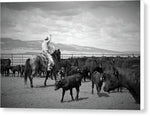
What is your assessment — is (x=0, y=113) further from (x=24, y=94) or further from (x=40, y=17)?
(x=40, y=17)

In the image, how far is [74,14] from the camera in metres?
4.64

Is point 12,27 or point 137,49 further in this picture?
point 12,27

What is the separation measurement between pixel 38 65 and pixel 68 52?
523mm

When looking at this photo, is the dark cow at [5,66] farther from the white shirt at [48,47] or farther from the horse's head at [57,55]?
the horse's head at [57,55]

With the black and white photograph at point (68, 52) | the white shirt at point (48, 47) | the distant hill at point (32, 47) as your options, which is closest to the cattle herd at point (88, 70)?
the black and white photograph at point (68, 52)

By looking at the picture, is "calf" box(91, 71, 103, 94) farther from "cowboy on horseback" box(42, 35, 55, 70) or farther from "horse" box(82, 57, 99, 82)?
"cowboy on horseback" box(42, 35, 55, 70)

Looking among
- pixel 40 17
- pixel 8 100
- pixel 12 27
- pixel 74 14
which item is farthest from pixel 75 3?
pixel 8 100

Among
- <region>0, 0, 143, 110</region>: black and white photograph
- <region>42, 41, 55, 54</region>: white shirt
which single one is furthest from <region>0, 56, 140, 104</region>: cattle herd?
<region>42, 41, 55, 54</region>: white shirt

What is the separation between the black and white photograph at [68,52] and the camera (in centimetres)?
449

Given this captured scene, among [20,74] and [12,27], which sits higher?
[12,27]

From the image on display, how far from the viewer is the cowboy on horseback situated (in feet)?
15.2

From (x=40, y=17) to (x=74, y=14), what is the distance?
0.54 m

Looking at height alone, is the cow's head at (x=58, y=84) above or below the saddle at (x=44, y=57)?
below

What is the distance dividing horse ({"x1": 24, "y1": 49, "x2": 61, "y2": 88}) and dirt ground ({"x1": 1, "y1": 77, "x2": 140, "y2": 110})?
0.38 ft
